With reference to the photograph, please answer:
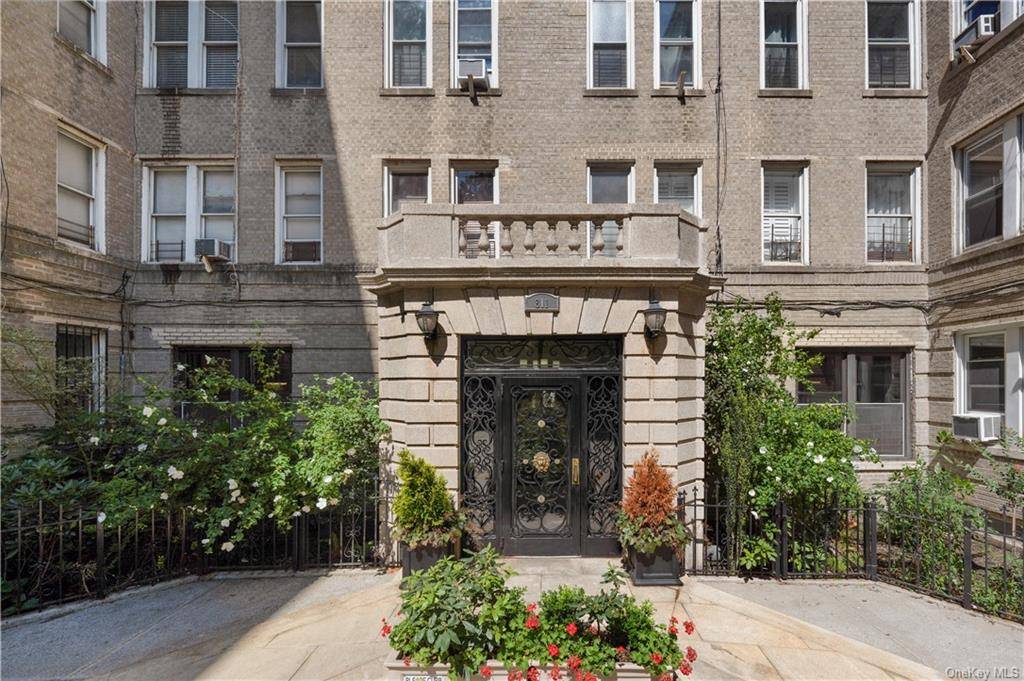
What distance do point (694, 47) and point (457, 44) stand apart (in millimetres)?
5226

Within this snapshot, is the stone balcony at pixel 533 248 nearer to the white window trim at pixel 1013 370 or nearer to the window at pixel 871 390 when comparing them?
the window at pixel 871 390

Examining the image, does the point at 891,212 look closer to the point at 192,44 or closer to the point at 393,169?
the point at 393,169

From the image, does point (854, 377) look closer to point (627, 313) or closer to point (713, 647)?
point (627, 313)

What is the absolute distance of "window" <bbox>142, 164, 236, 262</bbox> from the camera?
35.3ft

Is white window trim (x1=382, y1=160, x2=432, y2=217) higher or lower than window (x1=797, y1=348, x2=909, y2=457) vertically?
higher

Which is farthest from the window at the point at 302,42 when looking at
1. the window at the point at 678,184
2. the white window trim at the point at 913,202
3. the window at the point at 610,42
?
the white window trim at the point at 913,202

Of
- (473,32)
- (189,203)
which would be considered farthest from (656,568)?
(189,203)

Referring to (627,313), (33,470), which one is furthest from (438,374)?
(33,470)

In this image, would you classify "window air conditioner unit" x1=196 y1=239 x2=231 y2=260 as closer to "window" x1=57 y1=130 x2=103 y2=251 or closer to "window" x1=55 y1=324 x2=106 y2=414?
"window" x1=57 y1=130 x2=103 y2=251

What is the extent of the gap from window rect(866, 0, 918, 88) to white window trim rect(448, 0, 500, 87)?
8.16 m

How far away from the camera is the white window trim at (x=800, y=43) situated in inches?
412

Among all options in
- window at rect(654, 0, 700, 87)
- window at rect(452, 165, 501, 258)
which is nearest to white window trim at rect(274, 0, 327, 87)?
window at rect(452, 165, 501, 258)

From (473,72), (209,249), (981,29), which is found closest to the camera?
(981,29)

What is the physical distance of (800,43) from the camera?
10.6 meters
